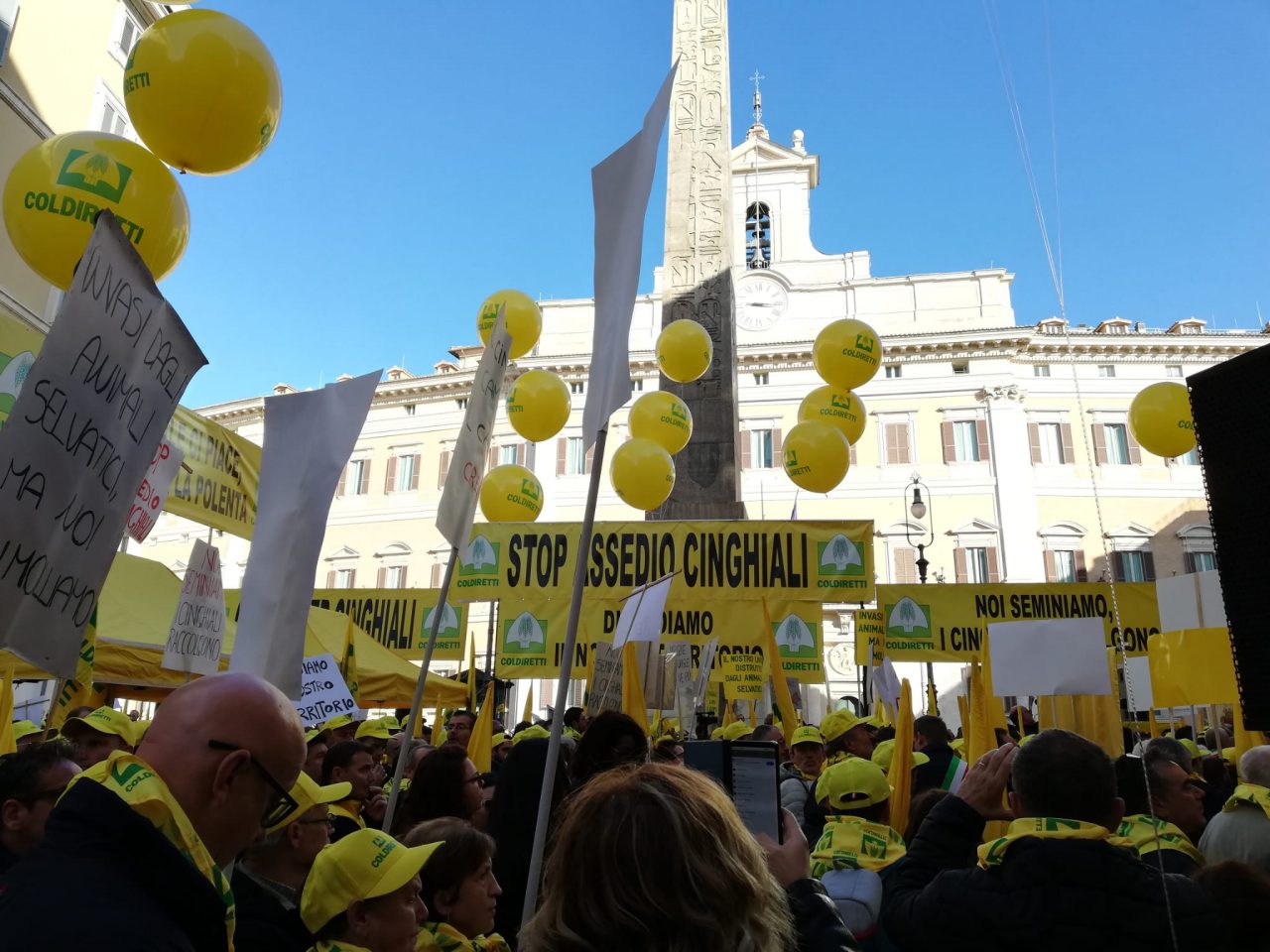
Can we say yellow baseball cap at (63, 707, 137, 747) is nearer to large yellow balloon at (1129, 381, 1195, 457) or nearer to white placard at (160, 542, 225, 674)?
white placard at (160, 542, 225, 674)

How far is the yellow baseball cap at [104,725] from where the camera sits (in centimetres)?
432

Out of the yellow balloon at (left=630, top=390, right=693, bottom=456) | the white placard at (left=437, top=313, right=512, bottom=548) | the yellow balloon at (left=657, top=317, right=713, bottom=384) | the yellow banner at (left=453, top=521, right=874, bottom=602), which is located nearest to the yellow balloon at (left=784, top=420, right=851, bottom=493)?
the yellow banner at (left=453, top=521, right=874, bottom=602)

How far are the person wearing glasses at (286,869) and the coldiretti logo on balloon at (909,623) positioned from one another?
31.2 ft

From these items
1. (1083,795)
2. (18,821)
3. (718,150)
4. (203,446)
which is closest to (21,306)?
(203,446)

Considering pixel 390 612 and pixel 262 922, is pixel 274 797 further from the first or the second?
pixel 390 612

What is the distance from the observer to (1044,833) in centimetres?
210

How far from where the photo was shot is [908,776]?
4.52m

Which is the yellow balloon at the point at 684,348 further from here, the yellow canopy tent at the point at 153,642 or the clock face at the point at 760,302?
the clock face at the point at 760,302

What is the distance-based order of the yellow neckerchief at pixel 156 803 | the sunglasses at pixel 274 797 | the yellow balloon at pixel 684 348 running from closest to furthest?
1. the yellow neckerchief at pixel 156 803
2. the sunglasses at pixel 274 797
3. the yellow balloon at pixel 684 348

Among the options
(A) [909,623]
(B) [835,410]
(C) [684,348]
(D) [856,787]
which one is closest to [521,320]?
(C) [684,348]

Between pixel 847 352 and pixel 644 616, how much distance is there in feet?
15.7

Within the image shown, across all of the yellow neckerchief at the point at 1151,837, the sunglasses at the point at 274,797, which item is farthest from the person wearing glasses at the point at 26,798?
the yellow neckerchief at the point at 1151,837

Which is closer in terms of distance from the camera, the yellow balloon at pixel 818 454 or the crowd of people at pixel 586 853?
the crowd of people at pixel 586 853

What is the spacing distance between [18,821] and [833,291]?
38.7m
